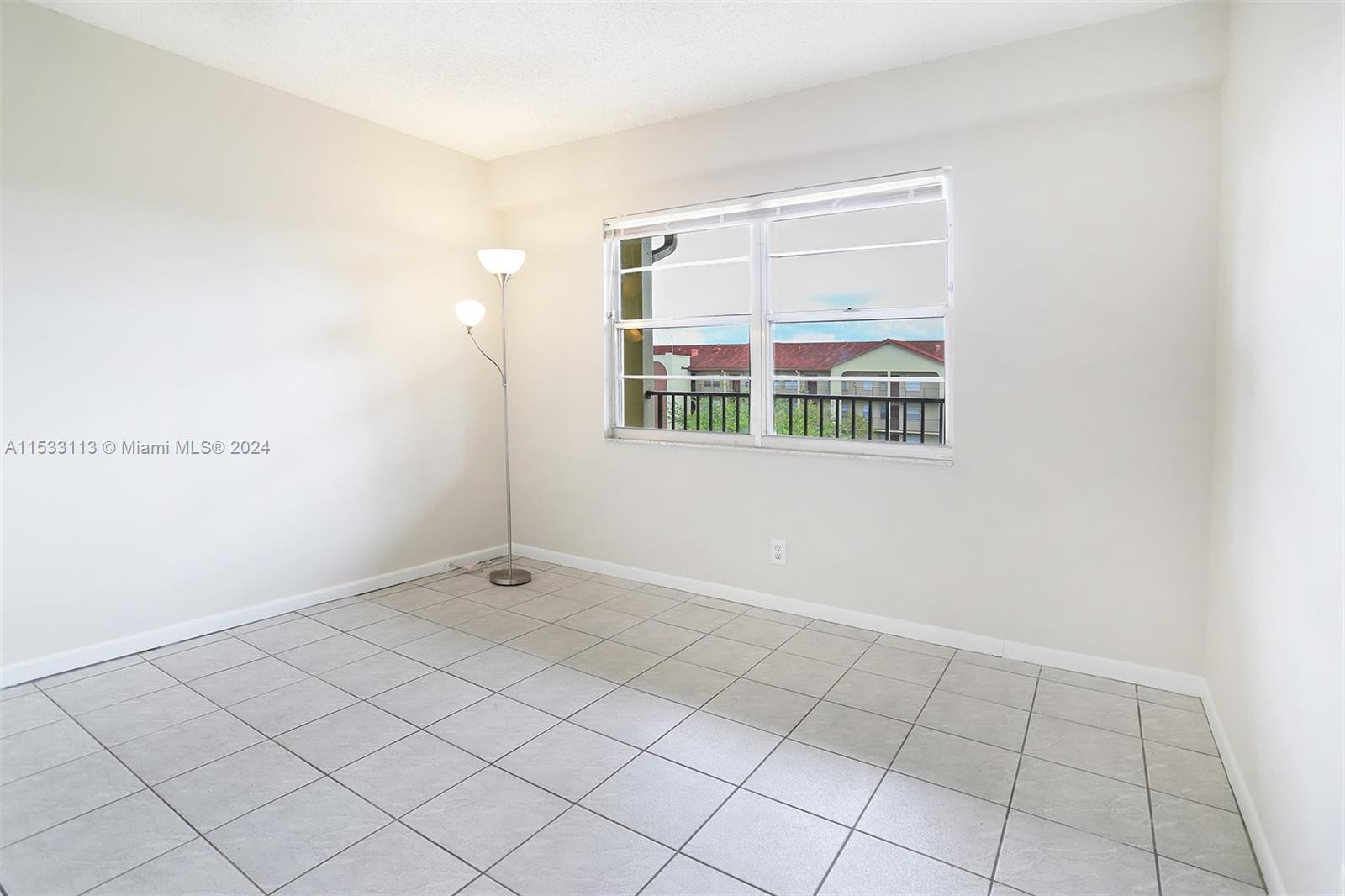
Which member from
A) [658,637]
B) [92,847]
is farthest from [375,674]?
[658,637]

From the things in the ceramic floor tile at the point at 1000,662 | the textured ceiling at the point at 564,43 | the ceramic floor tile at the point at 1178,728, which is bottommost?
the ceramic floor tile at the point at 1178,728

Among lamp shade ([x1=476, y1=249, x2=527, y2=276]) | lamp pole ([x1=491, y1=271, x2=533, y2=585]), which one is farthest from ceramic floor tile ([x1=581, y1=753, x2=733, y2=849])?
lamp shade ([x1=476, y1=249, x2=527, y2=276])

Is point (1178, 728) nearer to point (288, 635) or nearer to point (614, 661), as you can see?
point (614, 661)

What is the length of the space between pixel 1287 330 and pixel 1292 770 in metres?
1.03

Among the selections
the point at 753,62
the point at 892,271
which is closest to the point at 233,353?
the point at 753,62

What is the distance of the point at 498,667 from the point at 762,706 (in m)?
1.13

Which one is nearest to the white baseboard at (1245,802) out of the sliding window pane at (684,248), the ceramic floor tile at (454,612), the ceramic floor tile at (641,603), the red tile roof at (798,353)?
the red tile roof at (798,353)

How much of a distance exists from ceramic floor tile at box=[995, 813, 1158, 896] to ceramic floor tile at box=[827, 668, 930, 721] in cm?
65

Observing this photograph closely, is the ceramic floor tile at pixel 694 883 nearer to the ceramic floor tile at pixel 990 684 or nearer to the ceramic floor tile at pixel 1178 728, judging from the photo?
the ceramic floor tile at pixel 990 684

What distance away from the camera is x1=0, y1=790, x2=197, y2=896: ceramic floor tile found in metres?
1.67

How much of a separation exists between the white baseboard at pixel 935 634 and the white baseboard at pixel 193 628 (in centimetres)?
106

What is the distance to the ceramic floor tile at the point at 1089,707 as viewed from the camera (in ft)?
8.02

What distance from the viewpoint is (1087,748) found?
7.48ft

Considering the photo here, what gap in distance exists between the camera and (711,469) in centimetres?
386
